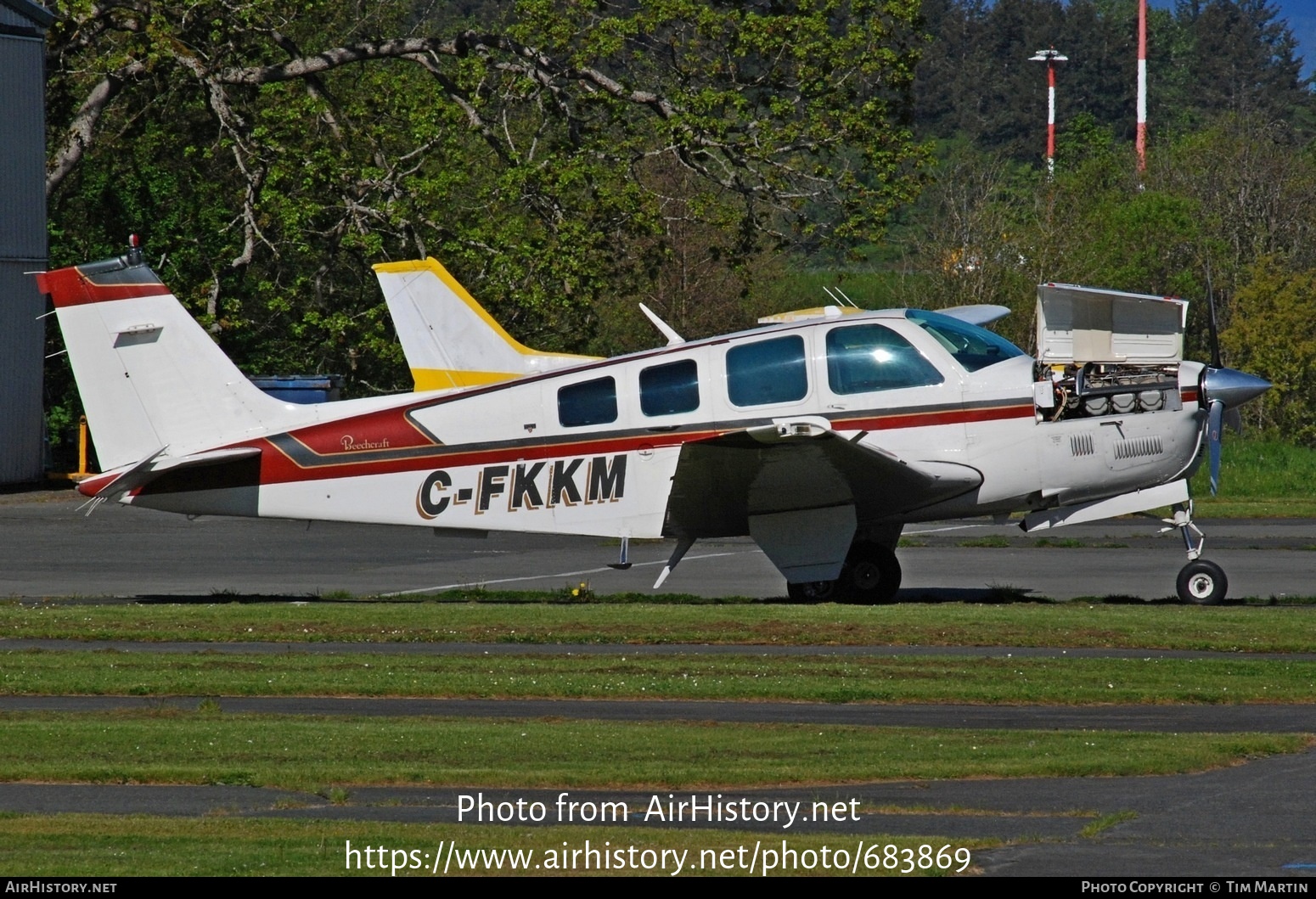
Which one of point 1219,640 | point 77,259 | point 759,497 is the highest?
point 77,259

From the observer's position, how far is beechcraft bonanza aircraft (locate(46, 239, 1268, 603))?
14305mm

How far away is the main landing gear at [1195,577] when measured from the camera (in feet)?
48.0

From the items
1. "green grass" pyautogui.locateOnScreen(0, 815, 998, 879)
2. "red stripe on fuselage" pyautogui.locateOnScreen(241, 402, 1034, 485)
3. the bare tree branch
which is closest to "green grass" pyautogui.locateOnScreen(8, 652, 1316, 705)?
"red stripe on fuselage" pyautogui.locateOnScreen(241, 402, 1034, 485)

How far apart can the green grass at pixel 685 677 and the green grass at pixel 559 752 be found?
1064 millimetres

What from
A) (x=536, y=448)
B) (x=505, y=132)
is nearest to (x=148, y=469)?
(x=536, y=448)

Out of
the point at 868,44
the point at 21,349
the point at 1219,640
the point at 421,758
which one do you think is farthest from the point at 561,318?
the point at 421,758

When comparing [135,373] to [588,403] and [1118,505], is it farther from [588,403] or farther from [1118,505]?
[1118,505]

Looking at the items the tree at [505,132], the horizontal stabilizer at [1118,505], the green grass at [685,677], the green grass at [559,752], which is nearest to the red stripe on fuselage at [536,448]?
the horizontal stabilizer at [1118,505]

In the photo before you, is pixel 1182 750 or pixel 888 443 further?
pixel 888 443

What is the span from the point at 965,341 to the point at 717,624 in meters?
3.46

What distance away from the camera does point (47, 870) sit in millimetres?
6043

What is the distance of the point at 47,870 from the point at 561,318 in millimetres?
26043

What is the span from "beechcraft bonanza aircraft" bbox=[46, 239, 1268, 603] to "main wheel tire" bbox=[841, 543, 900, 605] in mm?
20

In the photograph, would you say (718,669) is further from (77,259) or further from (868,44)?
(77,259)
